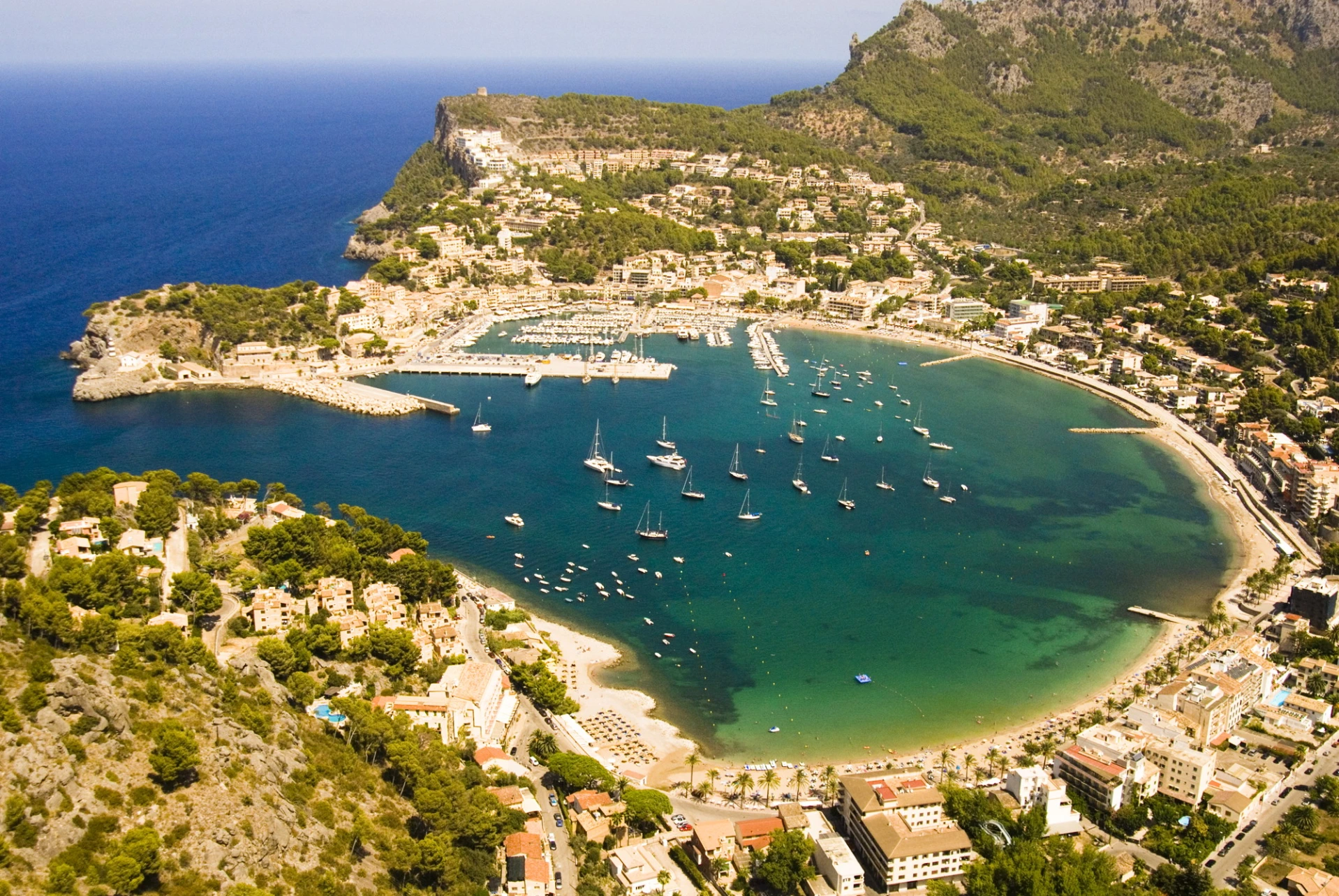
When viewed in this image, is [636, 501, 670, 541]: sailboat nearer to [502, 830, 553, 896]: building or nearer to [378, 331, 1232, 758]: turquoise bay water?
[378, 331, 1232, 758]: turquoise bay water

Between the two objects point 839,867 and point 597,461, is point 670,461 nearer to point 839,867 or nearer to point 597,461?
point 597,461

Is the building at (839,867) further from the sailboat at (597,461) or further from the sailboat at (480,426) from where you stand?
the sailboat at (480,426)

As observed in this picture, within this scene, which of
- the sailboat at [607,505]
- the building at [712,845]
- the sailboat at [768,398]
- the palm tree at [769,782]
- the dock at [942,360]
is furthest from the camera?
the dock at [942,360]

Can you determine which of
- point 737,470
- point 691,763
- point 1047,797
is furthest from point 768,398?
point 1047,797

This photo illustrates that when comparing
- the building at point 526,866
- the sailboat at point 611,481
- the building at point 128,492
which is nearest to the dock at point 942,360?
the sailboat at point 611,481

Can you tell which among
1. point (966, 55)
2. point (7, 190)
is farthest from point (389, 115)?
point (966, 55)
